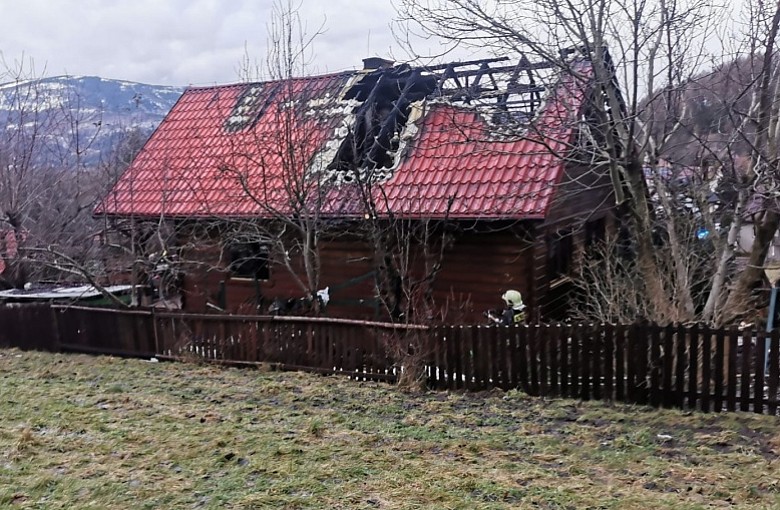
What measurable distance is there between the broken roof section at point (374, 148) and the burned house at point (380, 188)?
1.5 inches

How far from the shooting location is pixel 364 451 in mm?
5574

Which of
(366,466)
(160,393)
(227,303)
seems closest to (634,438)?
(366,466)

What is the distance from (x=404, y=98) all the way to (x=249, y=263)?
5098 mm

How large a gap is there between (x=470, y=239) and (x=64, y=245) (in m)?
13.7

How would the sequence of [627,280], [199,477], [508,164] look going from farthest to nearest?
[508,164] → [627,280] → [199,477]

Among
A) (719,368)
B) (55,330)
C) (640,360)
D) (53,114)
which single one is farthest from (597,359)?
(53,114)

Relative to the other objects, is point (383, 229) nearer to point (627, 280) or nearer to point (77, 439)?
point (627, 280)

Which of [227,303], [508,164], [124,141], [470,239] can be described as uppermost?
[124,141]

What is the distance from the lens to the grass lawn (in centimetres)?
454

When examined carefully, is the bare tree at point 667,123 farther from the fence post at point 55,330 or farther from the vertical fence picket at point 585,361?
the fence post at point 55,330

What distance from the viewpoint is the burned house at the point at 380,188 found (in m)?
10.4

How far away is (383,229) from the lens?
38.9 feet

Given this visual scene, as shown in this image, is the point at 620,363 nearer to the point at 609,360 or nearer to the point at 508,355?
the point at 609,360

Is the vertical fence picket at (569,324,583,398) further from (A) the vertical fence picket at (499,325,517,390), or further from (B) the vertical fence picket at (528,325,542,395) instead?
(A) the vertical fence picket at (499,325,517,390)
